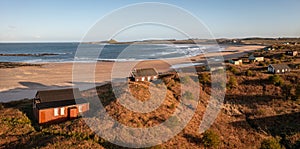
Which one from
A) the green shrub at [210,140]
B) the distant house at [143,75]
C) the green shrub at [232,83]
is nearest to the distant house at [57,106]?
the distant house at [143,75]

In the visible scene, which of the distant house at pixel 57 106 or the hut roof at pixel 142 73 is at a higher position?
the hut roof at pixel 142 73

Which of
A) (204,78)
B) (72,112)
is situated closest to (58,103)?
(72,112)

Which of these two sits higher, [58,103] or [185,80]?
[185,80]

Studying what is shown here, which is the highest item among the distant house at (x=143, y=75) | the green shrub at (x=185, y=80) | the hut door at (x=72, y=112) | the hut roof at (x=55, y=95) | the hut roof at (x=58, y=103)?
the distant house at (x=143, y=75)

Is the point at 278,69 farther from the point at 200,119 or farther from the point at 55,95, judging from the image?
the point at 55,95

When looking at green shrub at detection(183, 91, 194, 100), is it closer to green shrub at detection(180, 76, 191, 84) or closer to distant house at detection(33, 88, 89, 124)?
green shrub at detection(180, 76, 191, 84)

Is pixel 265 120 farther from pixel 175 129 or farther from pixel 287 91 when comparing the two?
A: pixel 175 129

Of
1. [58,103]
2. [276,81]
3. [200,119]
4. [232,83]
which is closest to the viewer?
[58,103]

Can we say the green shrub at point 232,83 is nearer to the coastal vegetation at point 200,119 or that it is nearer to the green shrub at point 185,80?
the coastal vegetation at point 200,119

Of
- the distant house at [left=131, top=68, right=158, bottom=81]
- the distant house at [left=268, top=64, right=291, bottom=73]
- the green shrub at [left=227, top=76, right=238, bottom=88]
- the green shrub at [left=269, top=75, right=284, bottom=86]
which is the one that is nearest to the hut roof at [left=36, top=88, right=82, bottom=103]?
the distant house at [left=131, top=68, right=158, bottom=81]
